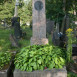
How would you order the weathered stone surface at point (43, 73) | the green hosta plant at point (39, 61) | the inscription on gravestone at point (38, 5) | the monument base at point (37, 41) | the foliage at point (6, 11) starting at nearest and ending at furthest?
the weathered stone surface at point (43, 73) → the green hosta plant at point (39, 61) → the inscription on gravestone at point (38, 5) → the monument base at point (37, 41) → the foliage at point (6, 11)

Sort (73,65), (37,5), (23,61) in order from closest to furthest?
(23,61)
(73,65)
(37,5)

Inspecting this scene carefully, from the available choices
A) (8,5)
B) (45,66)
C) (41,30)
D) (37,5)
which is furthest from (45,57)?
(8,5)

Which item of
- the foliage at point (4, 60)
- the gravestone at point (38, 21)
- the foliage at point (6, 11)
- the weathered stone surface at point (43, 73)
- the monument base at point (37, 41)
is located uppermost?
the foliage at point (6, 11)

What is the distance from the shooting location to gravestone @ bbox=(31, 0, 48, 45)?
537cm

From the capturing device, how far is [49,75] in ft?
11.0

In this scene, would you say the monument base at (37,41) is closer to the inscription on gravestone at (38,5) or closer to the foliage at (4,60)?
the inscription on gravestone at (38,5)

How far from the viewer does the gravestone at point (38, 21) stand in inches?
211

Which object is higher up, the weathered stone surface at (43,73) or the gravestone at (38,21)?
the gravestone at (38,21)

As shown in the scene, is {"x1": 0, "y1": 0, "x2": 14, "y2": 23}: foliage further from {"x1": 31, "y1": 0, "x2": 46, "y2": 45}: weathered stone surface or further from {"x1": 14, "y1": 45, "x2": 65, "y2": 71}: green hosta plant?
{"x1": 14, "y1": 45, "x2": 65, "y2": 71}: green hosta plant

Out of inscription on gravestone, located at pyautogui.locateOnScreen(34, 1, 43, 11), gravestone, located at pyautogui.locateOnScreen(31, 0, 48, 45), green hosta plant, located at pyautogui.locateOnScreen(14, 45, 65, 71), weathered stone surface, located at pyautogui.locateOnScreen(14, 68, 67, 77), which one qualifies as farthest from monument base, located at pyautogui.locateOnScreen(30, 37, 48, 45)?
weathered stone surface, located at pyautogui.locateOnScreen(14, 68, 67, 77)

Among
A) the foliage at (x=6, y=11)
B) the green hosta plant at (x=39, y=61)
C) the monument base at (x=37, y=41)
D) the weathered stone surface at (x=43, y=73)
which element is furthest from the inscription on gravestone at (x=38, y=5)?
the foliage at (x=6, y=11)

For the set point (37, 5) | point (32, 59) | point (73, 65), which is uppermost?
point (37, 5)

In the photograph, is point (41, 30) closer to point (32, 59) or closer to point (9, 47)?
point (32, 59)

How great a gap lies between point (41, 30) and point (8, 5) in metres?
13.6
